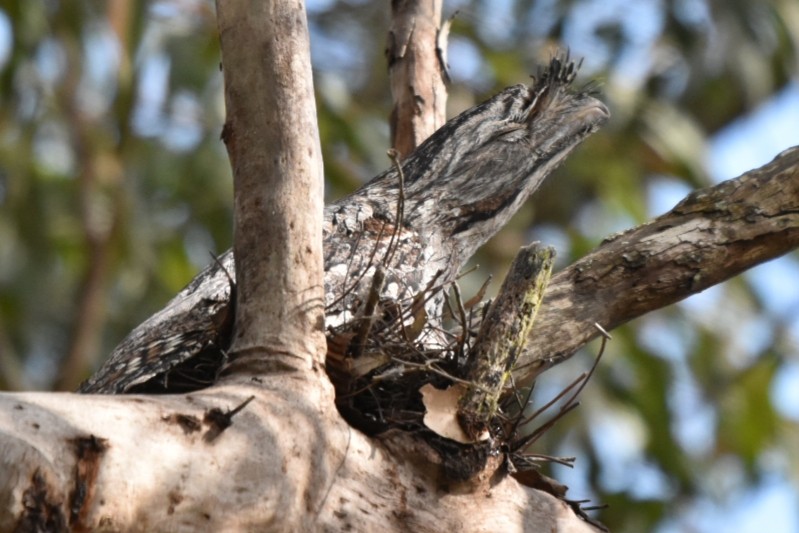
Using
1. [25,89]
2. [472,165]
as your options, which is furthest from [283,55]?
[25,89]

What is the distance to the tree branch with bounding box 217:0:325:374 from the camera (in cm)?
210

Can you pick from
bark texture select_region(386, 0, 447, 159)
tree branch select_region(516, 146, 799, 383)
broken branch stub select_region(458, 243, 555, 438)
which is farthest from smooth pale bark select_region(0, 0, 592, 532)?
bark texture select_region(386, 0, 447, 159)

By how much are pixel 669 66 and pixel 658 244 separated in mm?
7976

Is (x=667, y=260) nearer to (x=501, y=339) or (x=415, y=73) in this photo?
(x=501, y=339)

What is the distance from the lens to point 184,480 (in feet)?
5.90

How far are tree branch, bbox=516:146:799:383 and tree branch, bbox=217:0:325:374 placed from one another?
1.93ft

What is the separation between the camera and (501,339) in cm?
219

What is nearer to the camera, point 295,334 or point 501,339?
point 295,334

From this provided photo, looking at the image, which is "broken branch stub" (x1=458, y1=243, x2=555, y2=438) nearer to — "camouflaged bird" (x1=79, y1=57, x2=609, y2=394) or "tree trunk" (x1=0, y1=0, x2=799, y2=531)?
"tree trunk" (x1=0, y1=0, x2=799, y2=531)

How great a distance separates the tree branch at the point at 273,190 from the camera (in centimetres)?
210

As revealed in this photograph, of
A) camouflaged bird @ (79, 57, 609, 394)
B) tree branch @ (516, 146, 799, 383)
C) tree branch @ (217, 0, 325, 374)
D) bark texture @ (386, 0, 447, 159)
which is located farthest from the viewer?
bark texture @ (386, 0, 447, 159)

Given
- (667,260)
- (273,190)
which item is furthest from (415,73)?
(273,190)

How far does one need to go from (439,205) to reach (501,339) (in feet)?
3.05

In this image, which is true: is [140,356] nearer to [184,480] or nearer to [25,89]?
[184,480]
